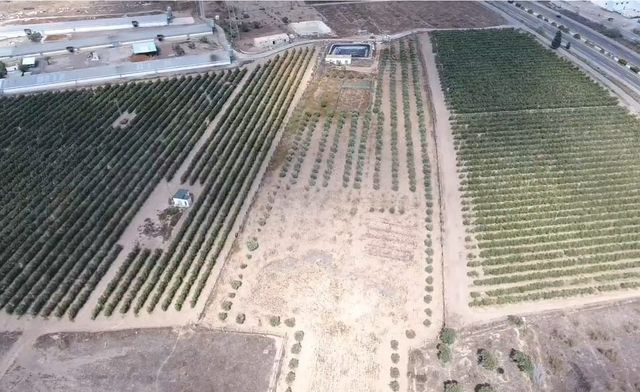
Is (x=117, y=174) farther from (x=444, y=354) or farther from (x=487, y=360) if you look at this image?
(x=487, y=360)

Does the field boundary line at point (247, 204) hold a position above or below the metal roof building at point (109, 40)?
below

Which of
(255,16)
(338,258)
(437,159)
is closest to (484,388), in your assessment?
(338,258)

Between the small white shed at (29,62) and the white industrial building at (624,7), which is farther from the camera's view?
the white industrial building at (624,7)

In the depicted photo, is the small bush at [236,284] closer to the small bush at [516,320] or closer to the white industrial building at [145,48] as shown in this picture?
the small bush at [516,320]

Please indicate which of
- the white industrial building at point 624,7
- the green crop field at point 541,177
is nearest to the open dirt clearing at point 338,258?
the green crop field at point 541,177

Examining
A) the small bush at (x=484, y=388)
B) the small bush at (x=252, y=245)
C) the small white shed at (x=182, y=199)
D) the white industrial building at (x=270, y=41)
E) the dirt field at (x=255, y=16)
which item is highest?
the dirt field at (x=255, y=16)

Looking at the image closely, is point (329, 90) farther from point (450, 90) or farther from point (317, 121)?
point (450, 90)

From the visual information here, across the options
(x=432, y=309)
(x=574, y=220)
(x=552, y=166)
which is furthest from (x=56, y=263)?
(x=552, y=166)

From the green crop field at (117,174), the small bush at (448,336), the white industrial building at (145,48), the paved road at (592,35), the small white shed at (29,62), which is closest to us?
the small bush at (448,336)
